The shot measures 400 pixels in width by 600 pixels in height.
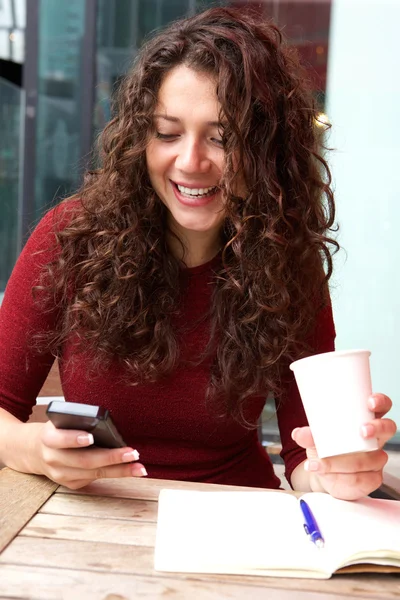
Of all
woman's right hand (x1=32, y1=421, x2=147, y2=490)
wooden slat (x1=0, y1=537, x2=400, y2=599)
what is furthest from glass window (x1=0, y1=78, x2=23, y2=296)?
→ wooden slat (x1=0, y1=537, x2=400, y2=599)

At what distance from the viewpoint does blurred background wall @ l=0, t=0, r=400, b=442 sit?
3578 millimetres

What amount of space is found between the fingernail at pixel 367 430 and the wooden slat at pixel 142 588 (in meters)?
0.19

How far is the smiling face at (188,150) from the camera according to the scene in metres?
1.46

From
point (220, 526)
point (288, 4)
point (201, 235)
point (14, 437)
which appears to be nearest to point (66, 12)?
point (288, 4)

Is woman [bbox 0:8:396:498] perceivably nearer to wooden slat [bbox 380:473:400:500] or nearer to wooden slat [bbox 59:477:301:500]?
wooden slat [bbox 380:473:400:500]

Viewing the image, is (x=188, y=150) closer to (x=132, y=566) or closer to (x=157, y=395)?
(x=157, y=395)

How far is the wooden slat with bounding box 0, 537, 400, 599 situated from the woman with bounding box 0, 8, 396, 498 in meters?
0.53

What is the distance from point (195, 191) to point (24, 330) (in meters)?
0.45

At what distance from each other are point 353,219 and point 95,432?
9.26ft

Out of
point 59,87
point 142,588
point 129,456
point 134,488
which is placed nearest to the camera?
point 142,588

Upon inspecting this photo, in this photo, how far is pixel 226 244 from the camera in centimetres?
159

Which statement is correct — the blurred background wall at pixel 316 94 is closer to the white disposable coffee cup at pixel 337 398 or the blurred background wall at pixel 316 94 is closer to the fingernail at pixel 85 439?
the fingernail at pixel 85 439

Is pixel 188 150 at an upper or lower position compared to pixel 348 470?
upper

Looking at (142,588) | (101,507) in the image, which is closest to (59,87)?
(101,507)
